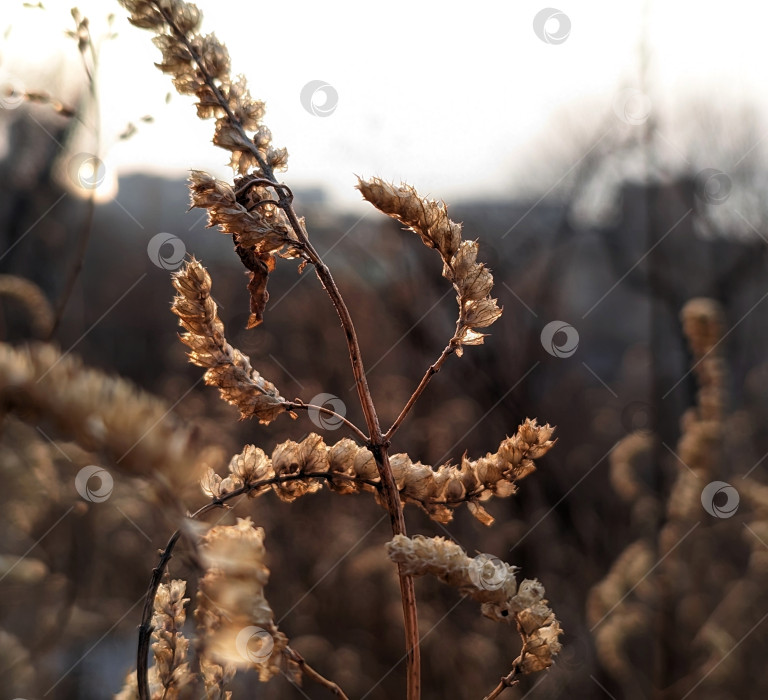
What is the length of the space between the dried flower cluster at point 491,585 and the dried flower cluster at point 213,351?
0.13m

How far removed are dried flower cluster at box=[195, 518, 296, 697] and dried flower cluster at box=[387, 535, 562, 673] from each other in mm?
70

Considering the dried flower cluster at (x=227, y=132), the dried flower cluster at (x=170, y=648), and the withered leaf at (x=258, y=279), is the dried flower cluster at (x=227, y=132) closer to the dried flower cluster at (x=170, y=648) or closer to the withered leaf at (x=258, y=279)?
the withered leaf at (x=258, y=279)

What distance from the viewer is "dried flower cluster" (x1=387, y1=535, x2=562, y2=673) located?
14.0 inches

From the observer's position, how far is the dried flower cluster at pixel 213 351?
407 millimetres

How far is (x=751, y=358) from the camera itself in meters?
2.83

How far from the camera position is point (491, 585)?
37 centimetres

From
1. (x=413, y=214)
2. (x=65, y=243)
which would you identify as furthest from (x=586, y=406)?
(x=413, y=214)

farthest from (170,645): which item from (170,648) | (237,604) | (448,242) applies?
(448,242)

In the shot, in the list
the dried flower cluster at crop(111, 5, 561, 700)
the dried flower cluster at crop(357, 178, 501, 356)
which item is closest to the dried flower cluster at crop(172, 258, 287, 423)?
the dried flower cluster at crop(111, 5, 561, 700)

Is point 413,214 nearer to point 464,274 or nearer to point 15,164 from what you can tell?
point 464,274

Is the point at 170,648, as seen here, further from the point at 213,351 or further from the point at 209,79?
the point at 209,79

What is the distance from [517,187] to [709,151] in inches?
26.9

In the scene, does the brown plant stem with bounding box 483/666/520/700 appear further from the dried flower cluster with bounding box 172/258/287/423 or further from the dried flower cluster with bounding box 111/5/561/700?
the dried flower cluster with bounding box 172/258/287/423

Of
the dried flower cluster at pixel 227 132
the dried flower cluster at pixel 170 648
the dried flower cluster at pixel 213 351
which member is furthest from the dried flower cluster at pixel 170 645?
the dried flower cluster at pixel 227 132
